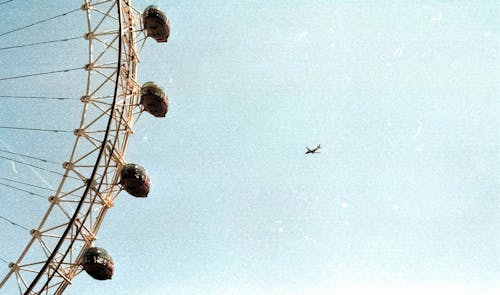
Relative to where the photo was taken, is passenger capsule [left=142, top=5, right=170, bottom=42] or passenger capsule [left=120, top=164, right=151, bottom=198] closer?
passenger capsule [left=120, top=164, right=151, bottom=198]

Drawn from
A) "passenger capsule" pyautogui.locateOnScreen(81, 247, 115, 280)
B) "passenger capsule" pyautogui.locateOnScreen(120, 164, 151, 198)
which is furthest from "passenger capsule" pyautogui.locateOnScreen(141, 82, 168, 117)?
"passenger capsule" pyautogui.locateOnScreen(81, 247, 115, 280)

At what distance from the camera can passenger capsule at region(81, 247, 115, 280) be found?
48.4 ft

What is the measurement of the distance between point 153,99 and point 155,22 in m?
3.74

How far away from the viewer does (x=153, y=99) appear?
57.7 feet

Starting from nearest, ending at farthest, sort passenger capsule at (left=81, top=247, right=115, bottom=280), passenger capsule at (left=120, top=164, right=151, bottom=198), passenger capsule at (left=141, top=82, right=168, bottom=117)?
1. passenger capsule at (left=81, top=247, right=115, bottom=280)
2. passenger capsule at (left=120, top=164, right=151, bottom=198)
3. passenger capsule at (left=141, top=82, right=168, bottom=117)

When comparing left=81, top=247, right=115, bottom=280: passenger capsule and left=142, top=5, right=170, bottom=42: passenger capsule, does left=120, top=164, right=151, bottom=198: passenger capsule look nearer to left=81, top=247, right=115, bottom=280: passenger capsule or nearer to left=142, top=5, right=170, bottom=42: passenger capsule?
left=81, top=247, right=115, bottom=280: passenger capsule

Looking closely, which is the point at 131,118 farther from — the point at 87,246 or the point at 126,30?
the point at 87,246

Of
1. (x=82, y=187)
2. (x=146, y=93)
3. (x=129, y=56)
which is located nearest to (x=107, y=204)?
(x=82, y=187)

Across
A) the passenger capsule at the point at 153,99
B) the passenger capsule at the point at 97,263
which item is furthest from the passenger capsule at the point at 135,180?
the passenger capsule at the point at 97,263

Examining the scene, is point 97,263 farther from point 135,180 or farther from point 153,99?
point 153,99

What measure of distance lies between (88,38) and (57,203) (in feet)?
21.9

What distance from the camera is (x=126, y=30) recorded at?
17.4m

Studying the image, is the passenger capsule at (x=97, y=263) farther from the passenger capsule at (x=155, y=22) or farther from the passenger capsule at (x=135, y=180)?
the passenger capsule at (x=155, y=22)

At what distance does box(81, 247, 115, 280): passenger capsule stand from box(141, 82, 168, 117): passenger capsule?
591cm
